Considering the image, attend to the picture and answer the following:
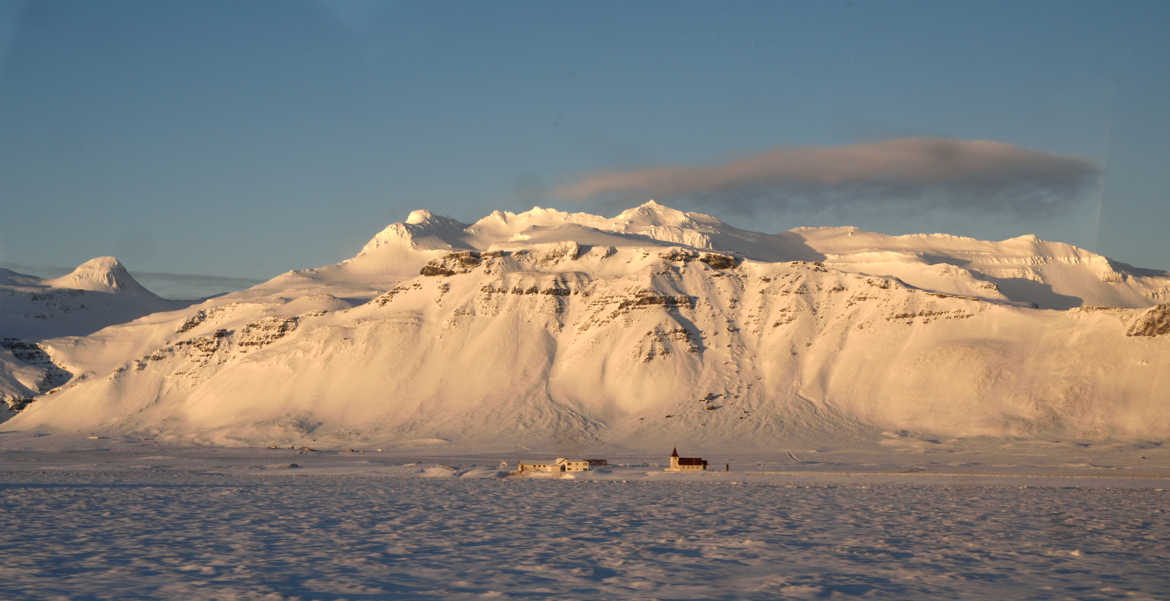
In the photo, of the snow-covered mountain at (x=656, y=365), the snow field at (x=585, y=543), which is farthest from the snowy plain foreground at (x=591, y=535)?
the snow-covered mountain at (x=656, y=365)

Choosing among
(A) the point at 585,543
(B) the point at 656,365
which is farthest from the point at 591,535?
(B) the point at 656,365

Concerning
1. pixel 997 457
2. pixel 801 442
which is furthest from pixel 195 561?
pixel 801 442

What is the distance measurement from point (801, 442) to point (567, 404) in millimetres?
36308

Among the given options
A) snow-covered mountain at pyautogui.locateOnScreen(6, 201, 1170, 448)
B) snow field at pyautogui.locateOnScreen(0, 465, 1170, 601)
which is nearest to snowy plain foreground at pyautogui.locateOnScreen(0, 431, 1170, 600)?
snow field at pyautogui.locateOnScreen(0, 465, 1170, 601)

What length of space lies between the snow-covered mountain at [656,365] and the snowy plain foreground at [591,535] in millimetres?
56205

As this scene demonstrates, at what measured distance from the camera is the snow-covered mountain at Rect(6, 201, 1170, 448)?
467ft

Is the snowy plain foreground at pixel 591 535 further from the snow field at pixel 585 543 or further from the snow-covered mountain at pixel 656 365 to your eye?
the snow-covered mountain at pixel 656 365

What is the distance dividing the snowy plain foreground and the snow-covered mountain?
184 feet

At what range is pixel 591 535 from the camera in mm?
43844

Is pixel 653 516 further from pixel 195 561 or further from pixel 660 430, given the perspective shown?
pixel 660 430

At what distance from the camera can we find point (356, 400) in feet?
550

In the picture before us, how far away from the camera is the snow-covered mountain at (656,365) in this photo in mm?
142375

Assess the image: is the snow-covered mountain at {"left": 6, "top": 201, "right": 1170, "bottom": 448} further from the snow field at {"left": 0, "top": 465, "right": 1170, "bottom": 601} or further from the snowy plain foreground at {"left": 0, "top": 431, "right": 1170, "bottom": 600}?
the snow field at {"left": 0, "top": 465, "right": 1170, "bottom": 601}

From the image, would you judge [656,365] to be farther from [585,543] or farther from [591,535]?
[585,543]
